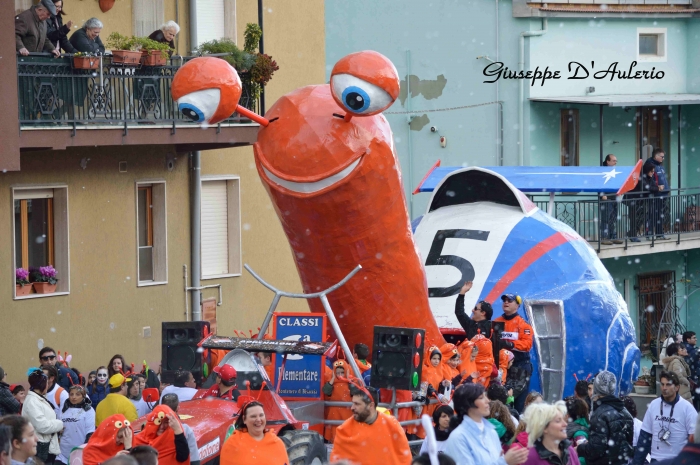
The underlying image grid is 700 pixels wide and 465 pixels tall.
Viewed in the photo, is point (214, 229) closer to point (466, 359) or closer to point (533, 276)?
point (533, 276)

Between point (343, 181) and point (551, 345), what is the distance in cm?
478

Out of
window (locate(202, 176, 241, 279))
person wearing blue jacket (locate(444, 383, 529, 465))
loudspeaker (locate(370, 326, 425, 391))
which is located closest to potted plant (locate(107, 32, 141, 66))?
window (locate(202, 176, 241, 279))

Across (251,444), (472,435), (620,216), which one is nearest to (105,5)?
(251,444)

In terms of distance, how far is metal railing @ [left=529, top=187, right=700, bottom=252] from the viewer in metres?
25.2

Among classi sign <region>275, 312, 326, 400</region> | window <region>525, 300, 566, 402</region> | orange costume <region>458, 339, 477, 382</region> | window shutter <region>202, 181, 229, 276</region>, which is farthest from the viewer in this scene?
window shutter <region>202, 181, 229, 276</region>

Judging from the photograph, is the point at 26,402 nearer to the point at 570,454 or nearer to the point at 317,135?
the point at 317,135

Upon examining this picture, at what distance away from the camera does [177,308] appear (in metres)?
19.1

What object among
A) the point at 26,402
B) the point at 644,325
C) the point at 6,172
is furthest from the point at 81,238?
the point at 644,325

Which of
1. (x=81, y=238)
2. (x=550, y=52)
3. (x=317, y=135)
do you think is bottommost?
(x=81, y=238)

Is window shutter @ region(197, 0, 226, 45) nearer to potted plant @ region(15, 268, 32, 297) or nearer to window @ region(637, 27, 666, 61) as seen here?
potted plant @ region(15, 268, 32, 297)

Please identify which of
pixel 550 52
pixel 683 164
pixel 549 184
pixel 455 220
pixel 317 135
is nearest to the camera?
pixel 317 135

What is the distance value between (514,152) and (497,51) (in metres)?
2.30

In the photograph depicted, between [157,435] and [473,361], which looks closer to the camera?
[157,435]

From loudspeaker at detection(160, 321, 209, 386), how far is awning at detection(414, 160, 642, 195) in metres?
5.20
